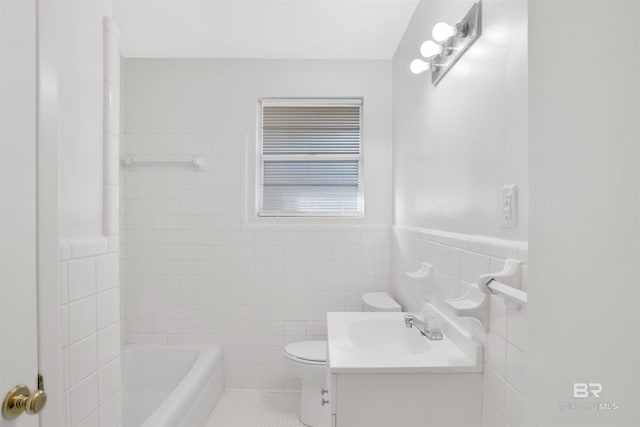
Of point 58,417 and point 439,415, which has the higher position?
point 58,417

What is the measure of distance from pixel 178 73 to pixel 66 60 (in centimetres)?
214

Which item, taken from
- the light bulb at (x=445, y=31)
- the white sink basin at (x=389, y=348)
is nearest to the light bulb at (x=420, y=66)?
the light bulb at (x=445, y=31)

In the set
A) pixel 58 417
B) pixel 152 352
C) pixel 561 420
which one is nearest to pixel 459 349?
pixel 561 420

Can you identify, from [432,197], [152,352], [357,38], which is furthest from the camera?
[152,352]

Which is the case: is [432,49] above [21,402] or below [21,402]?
above

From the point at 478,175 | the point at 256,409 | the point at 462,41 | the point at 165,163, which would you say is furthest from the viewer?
the point at 165,163

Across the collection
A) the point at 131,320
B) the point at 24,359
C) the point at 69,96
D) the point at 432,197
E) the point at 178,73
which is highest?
the point at 178,73

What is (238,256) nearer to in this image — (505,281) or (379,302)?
(379,302)

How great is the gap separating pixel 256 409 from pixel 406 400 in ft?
5.59

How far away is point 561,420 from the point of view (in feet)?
2.90

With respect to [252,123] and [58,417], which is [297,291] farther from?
[58,417]

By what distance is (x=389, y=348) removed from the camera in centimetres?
178

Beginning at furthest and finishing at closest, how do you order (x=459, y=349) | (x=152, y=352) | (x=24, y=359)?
(x=152, y=352) → (x=459, y=349) → (x=24, y=359)

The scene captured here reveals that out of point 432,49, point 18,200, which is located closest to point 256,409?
point 18,200
